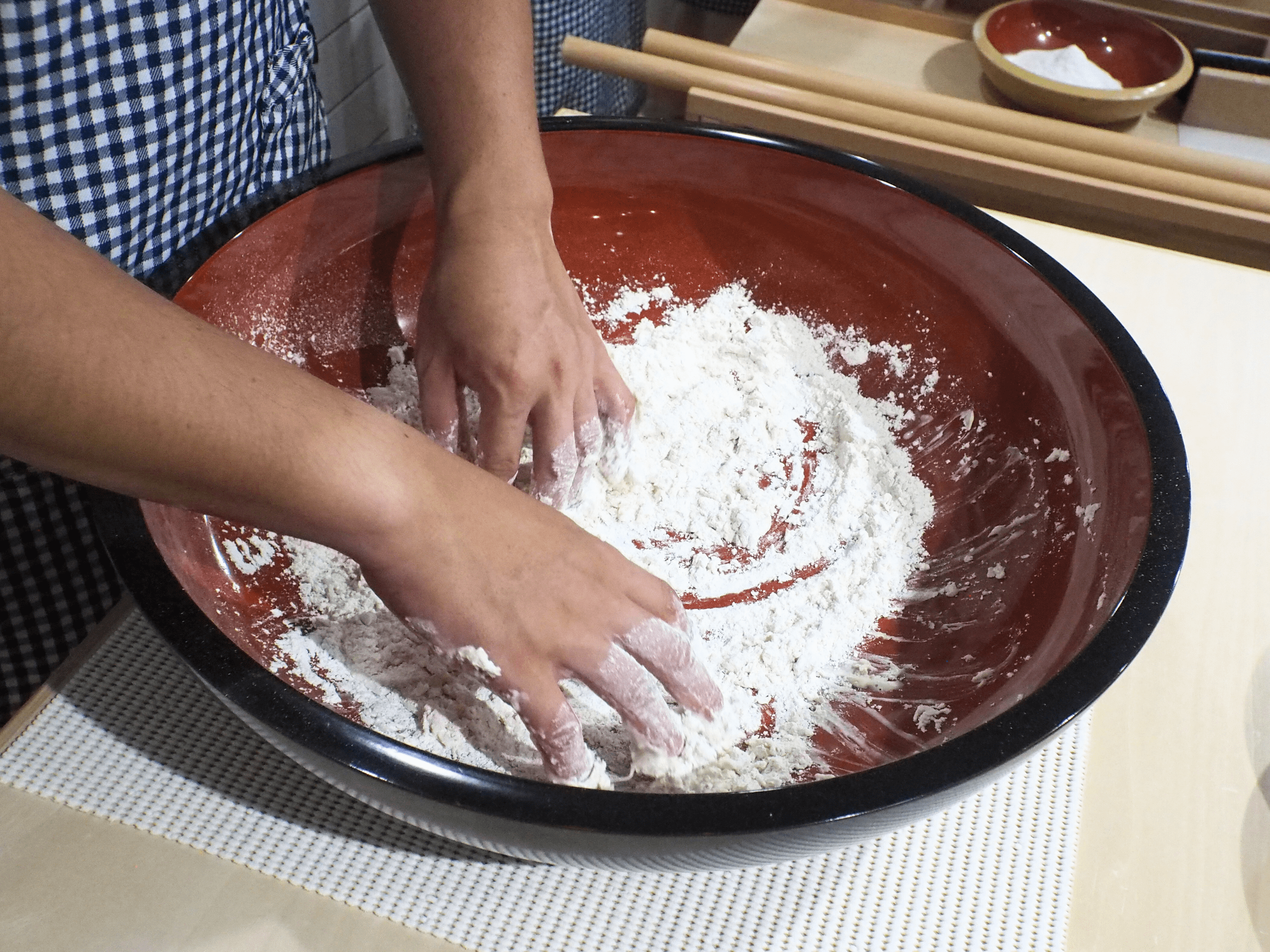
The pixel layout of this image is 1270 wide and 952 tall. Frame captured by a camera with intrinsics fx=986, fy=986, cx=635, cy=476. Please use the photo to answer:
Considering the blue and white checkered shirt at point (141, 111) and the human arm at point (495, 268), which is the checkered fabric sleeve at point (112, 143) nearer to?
the blue and white checkered shirt at point (141, 111)

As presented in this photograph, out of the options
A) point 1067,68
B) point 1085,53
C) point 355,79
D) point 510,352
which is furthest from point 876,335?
point 355,79

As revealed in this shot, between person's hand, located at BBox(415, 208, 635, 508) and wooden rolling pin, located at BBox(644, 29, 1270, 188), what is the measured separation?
0.52 meters

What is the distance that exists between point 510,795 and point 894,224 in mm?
548

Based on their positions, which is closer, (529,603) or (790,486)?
(529,603)

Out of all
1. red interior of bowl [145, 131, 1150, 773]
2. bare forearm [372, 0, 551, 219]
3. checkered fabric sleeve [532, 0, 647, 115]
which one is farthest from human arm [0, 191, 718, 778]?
checkered fabric sleeve [532, 0, 647, 115]

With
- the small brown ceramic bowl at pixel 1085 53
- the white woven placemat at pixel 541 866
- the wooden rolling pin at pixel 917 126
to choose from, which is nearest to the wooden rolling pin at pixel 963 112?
the wooden rolling pin at pixel 917 126

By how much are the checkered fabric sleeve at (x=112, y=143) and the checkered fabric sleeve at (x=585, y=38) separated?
0.74 meters

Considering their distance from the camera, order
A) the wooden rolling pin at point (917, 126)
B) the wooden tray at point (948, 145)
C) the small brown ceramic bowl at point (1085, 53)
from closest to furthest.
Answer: the wooden rolling pin at point (917, 126)
the wooden tray at point (948, 145)
the small brown ceramic bowl at point (1085, 53)

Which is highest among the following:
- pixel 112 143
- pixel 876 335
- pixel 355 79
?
pixel 112 143

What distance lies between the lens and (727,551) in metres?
0.71

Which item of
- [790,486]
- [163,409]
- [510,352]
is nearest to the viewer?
[163,409]

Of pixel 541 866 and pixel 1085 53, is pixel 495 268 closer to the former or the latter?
pixel 541 866

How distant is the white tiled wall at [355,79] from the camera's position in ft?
4.91

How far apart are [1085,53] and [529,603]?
1308 mm
